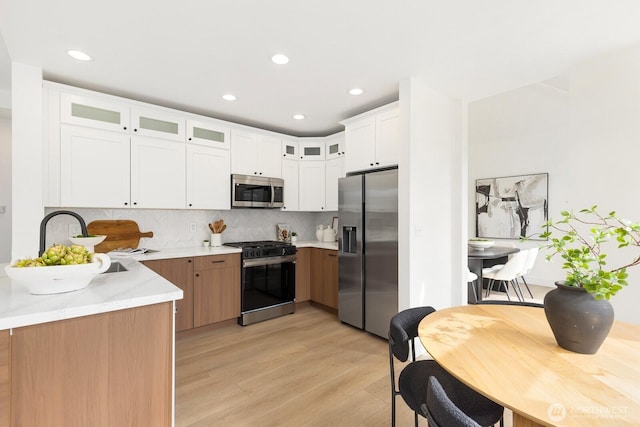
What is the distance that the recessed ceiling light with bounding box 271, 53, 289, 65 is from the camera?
229cm

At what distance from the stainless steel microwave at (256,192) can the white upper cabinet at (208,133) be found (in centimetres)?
43

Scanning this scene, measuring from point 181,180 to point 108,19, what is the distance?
1682 millimetres

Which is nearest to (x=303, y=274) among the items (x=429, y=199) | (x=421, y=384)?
(x=429, y=199)

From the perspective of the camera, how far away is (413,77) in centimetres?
266

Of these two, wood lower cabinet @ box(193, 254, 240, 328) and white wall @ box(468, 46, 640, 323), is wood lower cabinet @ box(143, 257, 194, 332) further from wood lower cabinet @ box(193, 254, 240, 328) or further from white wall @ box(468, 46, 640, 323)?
white wall @ box(468, 46, 640, 323)

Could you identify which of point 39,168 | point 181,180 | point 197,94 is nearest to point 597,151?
point 197,94

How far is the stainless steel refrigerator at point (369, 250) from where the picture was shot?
2953 millimetres

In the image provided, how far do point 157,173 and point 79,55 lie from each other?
1.18 m

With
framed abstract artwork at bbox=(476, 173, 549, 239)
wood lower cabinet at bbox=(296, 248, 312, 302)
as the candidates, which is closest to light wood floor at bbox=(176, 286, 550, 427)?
wood lower cabinet at bbox=(296, 248, 312, 302)

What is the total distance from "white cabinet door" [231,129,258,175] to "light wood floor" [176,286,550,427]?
192 centimetres

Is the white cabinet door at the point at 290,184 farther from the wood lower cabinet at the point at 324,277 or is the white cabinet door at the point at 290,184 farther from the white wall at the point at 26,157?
the white wall at the point at 26,157

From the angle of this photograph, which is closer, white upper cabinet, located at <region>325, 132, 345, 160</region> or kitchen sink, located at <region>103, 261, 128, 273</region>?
kitchen sink, located at <region>103, 261, 128, 273</region>

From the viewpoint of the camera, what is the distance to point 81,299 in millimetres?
1290

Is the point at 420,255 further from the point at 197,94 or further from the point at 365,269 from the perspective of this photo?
the point at 197,94
